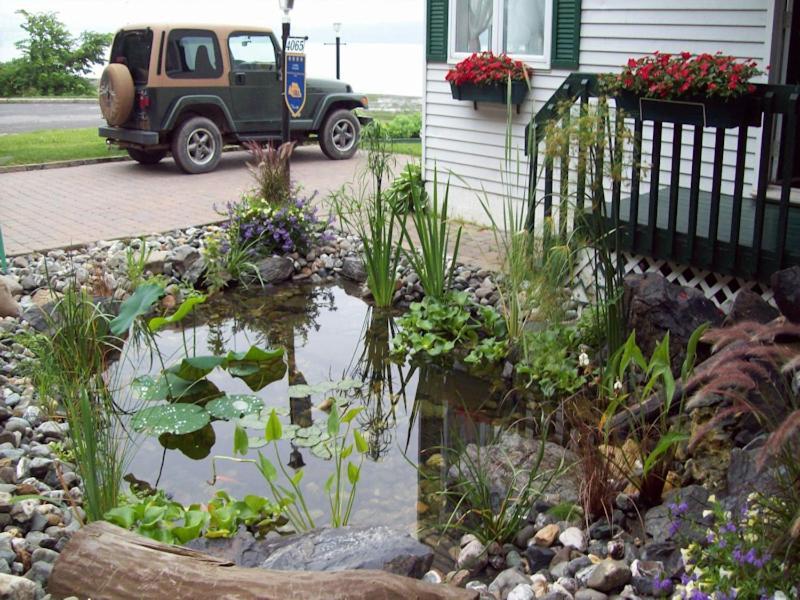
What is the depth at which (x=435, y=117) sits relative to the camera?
9438mm

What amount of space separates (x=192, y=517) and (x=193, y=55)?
9326mm

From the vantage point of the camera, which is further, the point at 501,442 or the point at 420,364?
the point at 420,364

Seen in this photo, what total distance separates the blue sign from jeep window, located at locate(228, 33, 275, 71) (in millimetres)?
3411

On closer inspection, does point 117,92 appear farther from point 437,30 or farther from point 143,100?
point 437,30

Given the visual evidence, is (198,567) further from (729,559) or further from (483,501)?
(729,559)

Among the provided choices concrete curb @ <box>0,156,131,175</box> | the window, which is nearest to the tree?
concrete curb @ <box>0,156,131,175</box>

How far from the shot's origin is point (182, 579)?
3.05m

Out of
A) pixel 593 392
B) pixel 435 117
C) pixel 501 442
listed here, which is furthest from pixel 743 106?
pixel 435 117

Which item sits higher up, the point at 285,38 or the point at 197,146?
the point at 285,38

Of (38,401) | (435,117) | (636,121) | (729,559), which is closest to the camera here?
(729,559)

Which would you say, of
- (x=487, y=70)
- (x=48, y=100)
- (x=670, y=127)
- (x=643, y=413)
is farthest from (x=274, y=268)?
(x=48, y=100)

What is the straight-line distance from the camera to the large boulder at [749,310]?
15.5ft

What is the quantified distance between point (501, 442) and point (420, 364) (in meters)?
1.57

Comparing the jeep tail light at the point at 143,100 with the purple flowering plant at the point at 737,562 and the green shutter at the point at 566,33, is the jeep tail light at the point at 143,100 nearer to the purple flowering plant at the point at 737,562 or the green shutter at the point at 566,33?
the green shutter at the point at 566,33
